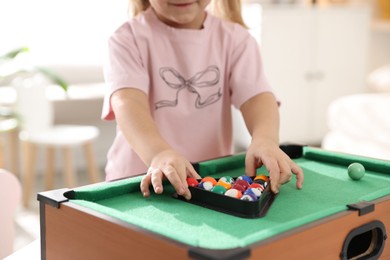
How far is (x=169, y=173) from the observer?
47.4 inches

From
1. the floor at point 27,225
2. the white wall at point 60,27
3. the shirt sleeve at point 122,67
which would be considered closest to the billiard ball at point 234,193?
the shirt sleeve at point 122,67

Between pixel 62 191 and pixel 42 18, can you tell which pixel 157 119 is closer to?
pixel 62 191

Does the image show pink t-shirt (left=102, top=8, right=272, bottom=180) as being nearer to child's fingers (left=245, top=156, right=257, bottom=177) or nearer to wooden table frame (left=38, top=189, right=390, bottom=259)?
child's fingers (left=245, top=156, right=257, bottom=177)

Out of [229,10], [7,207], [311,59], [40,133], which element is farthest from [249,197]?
[311,59]

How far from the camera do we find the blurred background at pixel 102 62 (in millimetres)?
4070

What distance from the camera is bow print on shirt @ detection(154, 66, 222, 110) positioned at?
1.68 metres

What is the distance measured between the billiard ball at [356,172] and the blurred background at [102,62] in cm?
247

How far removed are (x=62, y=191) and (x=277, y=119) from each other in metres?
0.65

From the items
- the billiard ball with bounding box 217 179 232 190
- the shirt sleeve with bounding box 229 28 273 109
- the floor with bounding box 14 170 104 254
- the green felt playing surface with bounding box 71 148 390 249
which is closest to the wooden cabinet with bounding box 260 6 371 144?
the floor with bounding box 14 170 104 254

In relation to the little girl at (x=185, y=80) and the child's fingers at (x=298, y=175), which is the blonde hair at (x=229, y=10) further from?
the child's fingers at (x=298, y=175)

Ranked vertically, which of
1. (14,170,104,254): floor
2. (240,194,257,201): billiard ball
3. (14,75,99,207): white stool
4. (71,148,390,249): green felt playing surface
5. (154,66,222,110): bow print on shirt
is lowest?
(14,170,104,254): floor

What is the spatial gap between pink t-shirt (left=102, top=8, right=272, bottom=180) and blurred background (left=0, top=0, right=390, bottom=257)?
2.02m

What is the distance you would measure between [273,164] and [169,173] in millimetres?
235

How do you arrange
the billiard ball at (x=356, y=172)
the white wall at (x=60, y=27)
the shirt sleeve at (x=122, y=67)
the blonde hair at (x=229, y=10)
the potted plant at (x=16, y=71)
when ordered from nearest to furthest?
1. the billiard ball at (x=356, y=172)
2. the shirt sleeve at (x=122, y=67)
3. the blonde hair at (x=229, y=10)
4. the potted plant at (x=16, y=71)
5. the white wall at (x=60, y=27)
